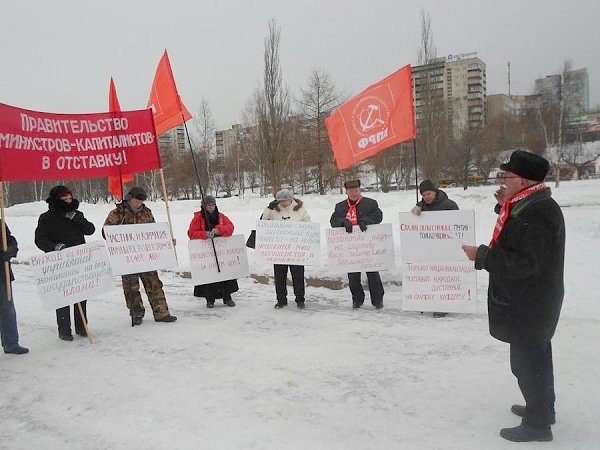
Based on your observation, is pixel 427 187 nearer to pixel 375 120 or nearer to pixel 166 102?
pixel 375 120

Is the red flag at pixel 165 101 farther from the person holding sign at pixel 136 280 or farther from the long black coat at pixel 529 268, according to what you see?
the long black coat at pixel 529 268

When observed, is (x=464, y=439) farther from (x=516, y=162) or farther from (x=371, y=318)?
(x=371, y=318)

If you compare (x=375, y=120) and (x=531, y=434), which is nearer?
(x=531, y=434)

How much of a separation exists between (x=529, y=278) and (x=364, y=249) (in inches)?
147

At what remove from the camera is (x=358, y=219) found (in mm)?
6676

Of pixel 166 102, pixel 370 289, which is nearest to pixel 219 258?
pixel 370 289

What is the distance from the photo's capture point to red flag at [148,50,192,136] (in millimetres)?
6949

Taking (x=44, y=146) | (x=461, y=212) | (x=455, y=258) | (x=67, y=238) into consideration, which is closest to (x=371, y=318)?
(x=455, y=258)

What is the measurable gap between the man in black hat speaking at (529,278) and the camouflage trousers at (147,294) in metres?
4.63

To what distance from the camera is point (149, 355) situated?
5020 millimetres

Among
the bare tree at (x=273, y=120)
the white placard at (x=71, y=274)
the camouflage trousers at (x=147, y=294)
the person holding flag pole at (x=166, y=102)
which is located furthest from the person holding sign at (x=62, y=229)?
the bare tree at (x=273, y=120)

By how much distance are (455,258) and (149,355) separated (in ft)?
13.3

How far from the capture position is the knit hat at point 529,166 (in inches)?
114

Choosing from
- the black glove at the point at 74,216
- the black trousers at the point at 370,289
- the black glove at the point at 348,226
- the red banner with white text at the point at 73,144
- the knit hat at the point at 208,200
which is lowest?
the black trousers at the point at 370,289
